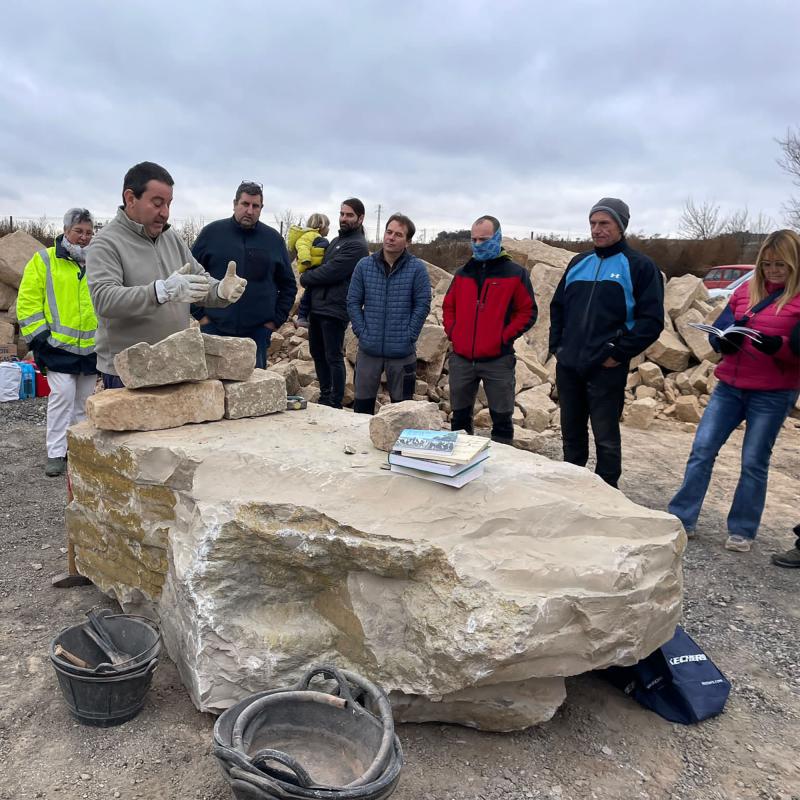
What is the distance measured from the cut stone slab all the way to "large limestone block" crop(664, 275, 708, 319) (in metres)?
7.65

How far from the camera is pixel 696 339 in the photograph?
901cm

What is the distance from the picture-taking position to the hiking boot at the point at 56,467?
5359 mm

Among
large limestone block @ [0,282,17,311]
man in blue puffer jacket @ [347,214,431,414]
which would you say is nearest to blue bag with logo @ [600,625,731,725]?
man in blue puffer jacket @ [347,214,431,414]

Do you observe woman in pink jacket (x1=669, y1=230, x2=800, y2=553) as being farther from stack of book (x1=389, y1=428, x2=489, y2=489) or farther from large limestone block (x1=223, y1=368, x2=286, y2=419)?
large limestone block (x1=223, y1=368, x2=286, y2=419)

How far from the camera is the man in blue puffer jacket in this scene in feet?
16.4

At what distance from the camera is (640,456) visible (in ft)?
22.0

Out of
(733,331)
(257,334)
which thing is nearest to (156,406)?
(257,334)

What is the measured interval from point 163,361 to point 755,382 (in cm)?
340

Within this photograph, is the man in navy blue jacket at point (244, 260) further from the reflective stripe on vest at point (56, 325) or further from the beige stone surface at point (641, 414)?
the beige stone surface at point (641, 414)

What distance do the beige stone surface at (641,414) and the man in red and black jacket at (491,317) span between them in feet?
12.0

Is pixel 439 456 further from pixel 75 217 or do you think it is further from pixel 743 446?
pixel 75 217

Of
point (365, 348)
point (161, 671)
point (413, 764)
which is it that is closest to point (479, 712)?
point (413, 764)

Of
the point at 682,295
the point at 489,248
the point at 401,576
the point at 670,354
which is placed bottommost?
the point at 401,576

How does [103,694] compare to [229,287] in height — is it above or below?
below
